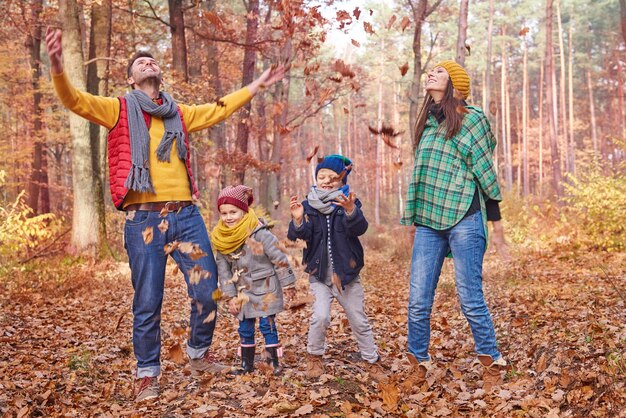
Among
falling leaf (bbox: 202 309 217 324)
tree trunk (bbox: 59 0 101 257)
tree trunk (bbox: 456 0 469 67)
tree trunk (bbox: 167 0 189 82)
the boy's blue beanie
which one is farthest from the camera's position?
tree trunk (bbox: 167 0 189 82)

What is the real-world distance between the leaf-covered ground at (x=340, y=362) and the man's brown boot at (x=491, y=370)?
11 cm

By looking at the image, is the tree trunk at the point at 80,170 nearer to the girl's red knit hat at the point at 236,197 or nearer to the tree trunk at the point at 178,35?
the tree trunk at the point at 178,35

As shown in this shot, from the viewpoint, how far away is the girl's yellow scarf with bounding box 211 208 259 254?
5.02 meters

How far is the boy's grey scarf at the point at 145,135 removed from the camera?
444 cm

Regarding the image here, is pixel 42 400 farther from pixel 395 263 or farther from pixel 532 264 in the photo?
pixel 395 263

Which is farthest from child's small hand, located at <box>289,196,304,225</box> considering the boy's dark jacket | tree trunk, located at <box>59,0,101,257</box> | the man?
tree trunk, located at <box>59,0,101,257</box>

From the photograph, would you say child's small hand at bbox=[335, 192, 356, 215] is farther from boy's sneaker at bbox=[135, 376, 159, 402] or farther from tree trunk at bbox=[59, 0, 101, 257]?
tree trunk at bbox=[59, 0, 101, 257]

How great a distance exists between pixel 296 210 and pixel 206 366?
1574mm

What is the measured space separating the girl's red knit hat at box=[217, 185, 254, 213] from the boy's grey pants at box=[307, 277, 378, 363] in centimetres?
95

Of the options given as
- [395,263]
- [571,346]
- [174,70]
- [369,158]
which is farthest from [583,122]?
[571,346]

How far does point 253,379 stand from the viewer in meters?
4.96

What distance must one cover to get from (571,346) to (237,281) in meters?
2.94

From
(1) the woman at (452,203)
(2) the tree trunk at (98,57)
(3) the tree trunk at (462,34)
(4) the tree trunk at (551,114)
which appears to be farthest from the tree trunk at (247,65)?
(4) the tree trunk at (551,114)

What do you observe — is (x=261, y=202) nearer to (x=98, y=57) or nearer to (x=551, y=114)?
(x=98, y=57)
